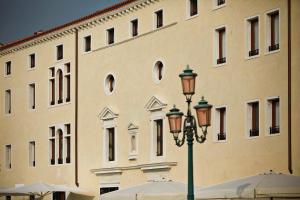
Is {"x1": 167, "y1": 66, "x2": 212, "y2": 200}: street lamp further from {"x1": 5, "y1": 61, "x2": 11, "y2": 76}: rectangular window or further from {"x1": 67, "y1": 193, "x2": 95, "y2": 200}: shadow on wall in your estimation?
{"x1": 5, "y1": 61, "x2": 11, "y2": 76}: rectangular window

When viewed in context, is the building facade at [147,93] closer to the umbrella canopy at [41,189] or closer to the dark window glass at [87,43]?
the dark window glass at [87,43]

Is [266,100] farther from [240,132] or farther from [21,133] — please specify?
[21,133]

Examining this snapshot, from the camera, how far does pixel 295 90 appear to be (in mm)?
27266

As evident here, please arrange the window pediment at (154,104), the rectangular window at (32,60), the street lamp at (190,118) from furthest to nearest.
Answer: the rectangular window at (32,60), the window pediment at (154,104), the street lamp at (190,118)

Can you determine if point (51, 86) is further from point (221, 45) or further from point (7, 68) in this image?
point (221, 45)

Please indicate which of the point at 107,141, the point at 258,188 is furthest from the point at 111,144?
the point at 258,188

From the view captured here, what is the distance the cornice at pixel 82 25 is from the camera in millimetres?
35531

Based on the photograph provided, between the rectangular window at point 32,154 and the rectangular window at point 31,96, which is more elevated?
the rectangular window at point 31,96

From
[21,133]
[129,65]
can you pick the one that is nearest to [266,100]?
[129,65]

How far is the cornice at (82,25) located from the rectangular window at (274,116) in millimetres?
7609

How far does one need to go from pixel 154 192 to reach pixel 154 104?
23.4ft

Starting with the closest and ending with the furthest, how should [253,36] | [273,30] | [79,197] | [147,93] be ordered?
[273,30]
[253,36]
[147,93]
[79,197]

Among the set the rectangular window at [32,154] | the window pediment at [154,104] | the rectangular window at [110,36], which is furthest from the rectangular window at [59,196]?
the window pediment at [154,104]

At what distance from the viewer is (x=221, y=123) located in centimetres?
3084
